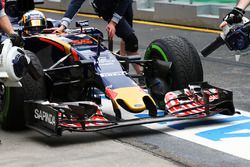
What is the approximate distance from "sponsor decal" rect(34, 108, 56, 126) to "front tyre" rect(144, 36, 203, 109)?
1.39m

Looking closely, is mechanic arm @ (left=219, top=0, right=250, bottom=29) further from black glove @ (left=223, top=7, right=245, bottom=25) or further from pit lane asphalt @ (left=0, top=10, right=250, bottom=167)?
pit lane asphalt @ (left=0, top=10, right=250, bottom=167)

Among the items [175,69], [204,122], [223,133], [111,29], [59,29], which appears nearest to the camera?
[223,133]

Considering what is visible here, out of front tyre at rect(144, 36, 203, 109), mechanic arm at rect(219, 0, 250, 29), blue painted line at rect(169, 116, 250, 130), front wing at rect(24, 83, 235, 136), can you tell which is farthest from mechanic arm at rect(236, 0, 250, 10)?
blue painted line at rect(169, 116, 250, 130)

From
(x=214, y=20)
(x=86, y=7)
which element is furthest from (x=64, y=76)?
(x=86, y=7)

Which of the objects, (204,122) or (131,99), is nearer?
(131,99)

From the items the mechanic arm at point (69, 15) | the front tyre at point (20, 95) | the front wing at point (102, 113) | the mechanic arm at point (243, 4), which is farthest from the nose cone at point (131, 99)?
the mechanic arm at point (69, 15)

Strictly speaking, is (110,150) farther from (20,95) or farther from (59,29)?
(59,29)

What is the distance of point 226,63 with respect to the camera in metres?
12.9

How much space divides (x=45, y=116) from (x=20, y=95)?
0.49 metres

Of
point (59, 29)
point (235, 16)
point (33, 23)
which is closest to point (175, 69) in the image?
point (235, 16)

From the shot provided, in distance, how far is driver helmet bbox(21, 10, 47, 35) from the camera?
9.88 metres

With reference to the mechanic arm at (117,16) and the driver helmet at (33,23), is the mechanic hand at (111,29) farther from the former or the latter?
the driver helmet at (33,23)

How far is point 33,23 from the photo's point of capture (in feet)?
32.5

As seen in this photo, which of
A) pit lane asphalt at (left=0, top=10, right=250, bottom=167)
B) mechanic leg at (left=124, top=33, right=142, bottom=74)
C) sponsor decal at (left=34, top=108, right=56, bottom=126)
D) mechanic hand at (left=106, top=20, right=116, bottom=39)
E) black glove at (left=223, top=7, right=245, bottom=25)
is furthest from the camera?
mechanic leg at (left=124, top=33, right=142, bottom=74)
